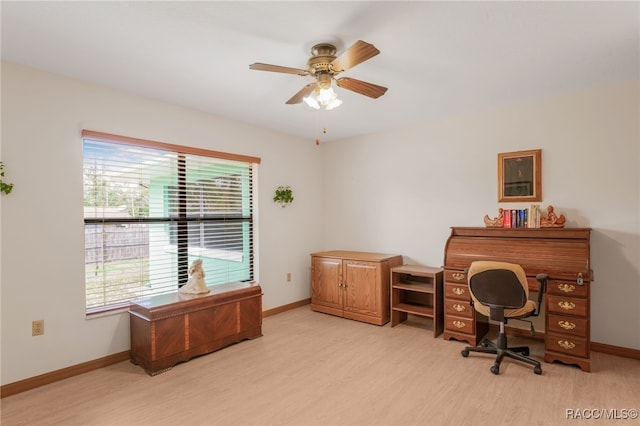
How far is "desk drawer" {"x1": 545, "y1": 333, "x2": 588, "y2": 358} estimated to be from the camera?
2791mm

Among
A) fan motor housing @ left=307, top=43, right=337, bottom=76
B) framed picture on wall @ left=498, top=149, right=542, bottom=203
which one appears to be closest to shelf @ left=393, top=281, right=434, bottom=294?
framed picture on wall @ left=498, top=149, right=542, bottom=203

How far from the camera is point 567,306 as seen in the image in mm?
2854

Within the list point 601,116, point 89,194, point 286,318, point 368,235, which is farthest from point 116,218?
point 601,116

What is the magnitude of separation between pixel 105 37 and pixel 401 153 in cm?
340

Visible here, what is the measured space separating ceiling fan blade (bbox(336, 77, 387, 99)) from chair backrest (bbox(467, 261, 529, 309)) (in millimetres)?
1666

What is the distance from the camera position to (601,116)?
3182 millimetres

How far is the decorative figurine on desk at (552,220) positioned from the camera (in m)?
3.25

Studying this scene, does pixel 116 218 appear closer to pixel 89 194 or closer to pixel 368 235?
pixel 89 194

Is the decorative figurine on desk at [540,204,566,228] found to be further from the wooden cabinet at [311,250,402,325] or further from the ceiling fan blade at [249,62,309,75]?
the ceiling fan blade at [249,62,309,75]

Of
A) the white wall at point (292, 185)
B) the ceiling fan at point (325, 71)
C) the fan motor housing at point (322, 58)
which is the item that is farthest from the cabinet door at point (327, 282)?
the fan motor housing at point (322, 58)

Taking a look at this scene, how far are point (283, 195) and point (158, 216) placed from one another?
5.43 feet

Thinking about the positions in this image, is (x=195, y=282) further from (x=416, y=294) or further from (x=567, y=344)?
(x=567, y=344)

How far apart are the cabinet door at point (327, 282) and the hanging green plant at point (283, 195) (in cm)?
88

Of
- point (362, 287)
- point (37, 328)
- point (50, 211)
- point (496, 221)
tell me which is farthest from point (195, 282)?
point (496, 221)
